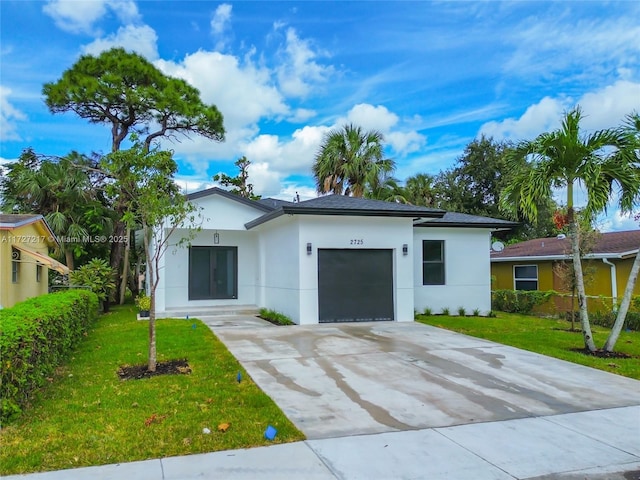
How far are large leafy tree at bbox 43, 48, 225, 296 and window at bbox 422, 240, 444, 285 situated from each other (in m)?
14.1

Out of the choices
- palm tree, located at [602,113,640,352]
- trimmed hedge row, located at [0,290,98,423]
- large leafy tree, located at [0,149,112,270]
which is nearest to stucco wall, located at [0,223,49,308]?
large leafy tree, located at [0,149,112,270]

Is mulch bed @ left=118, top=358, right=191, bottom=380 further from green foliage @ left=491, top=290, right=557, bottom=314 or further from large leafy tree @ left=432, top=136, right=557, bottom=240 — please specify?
large leafy tree @ left=432, top=136, right=557, bottom=240

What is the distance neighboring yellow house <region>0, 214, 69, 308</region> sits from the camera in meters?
13.1

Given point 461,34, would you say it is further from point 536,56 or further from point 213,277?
point 213,277

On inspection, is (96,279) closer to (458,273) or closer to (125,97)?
(125,97)

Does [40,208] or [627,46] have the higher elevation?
[627,46]

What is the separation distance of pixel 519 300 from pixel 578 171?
11861mm

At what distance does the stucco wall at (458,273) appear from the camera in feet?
51.8

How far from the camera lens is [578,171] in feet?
29.1

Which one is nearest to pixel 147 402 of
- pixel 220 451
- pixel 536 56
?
pixel 220 451

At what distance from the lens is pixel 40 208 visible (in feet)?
63.7

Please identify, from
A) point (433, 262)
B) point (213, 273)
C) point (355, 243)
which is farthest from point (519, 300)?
point (213, 273)

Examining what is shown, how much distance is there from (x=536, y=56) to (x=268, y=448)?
13165 mm

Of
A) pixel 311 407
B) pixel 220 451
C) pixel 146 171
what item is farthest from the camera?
pixel 146 171
